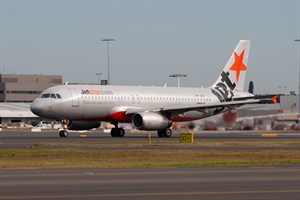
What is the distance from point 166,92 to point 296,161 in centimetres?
3976

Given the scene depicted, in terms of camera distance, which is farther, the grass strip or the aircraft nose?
the aircraft nose

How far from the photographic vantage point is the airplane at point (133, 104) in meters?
68.3

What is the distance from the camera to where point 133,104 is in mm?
72062

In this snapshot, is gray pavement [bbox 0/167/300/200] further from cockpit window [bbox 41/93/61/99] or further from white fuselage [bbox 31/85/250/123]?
cockpit window [bbox 41/93/61/99]

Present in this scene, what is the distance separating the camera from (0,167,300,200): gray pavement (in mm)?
21828

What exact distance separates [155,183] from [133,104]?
4701cm

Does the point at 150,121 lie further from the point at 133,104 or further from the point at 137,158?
the point at 137,158

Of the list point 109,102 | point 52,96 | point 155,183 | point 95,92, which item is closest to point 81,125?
point 109,102

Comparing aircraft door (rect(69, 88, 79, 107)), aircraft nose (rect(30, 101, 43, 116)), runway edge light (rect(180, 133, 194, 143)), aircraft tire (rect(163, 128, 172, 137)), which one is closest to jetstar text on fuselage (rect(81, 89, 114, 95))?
aircraft door (rect(69, 88, 79, 107))

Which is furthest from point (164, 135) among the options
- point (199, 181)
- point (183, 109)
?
point (199, 181)

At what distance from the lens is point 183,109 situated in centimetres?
7250

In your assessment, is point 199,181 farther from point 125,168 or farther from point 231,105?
point 231,105

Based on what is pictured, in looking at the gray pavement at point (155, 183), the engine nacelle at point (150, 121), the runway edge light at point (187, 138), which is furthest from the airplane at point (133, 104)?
the gray pavement at point (155, 183)

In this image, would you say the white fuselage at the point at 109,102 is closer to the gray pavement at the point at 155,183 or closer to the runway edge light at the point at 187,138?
the runway edge light at the point at 187,138
